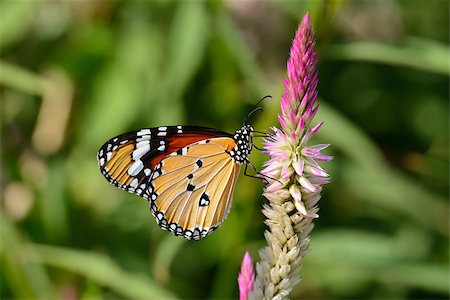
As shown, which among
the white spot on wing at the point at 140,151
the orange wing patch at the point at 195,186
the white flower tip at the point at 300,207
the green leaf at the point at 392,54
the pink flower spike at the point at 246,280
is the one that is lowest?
the pink flower spike at the point at 246,280

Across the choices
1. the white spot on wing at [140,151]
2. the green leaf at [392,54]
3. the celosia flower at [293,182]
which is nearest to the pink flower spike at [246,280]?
the celosia flower at [293,182]

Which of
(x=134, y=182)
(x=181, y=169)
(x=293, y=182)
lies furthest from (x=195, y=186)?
(x=293, y=182)

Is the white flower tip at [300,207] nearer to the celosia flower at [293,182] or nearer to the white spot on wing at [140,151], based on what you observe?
the celosia flower at [293,182]

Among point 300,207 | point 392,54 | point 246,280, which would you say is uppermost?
point 392,54

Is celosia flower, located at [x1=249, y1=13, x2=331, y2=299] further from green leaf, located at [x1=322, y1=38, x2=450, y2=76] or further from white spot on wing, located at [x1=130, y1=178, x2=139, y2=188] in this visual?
green leaf, located at [x1=322, y1=38, x2=450, y2=76]

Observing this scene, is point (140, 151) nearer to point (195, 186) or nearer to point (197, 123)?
point (195, 186)

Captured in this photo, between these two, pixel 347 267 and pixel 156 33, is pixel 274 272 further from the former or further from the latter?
pixel 156 33

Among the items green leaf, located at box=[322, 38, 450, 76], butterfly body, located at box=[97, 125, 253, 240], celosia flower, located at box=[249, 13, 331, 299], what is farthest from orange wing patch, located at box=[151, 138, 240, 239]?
green leaf, located at box=[322, 38, 450, 76]
